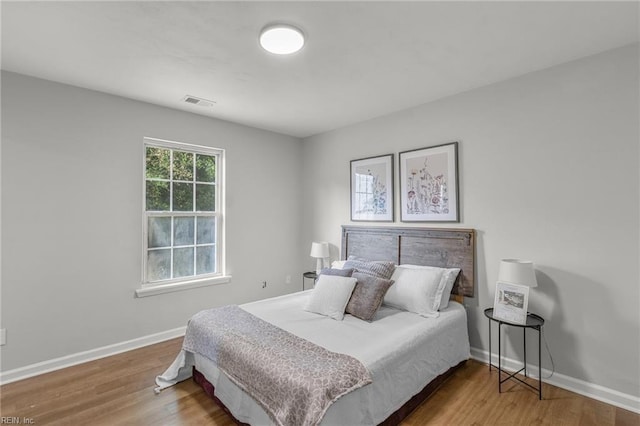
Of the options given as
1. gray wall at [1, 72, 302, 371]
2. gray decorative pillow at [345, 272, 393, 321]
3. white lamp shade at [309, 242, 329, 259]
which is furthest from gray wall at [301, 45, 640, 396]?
gray wall at [1, 72, 302, 371]

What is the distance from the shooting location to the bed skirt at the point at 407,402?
1.97 metres

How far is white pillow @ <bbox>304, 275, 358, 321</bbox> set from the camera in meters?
2.60

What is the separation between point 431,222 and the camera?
10.6ft

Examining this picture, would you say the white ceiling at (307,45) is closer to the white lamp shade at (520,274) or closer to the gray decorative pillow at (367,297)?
the white lamp shade at (520,274)

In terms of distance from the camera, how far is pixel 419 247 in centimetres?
327

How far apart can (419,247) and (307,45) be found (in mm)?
2216

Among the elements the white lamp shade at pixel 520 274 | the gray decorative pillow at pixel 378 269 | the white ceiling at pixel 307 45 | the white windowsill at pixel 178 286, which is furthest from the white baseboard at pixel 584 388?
the white windowsill at pixel 178 286

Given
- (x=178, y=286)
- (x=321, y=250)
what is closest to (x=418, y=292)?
(x=321, y=250)

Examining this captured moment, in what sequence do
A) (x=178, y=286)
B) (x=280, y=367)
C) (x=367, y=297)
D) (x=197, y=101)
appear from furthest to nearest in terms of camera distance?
(x=178, y=286) → (x=197, y=101) → (x=367, y=297) → (x=280, y=367)

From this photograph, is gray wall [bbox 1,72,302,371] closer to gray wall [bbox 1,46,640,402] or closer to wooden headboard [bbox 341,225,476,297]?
gray wall [bbox 1,46,640,402]

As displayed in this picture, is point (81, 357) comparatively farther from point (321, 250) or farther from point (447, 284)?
point (447, 284)

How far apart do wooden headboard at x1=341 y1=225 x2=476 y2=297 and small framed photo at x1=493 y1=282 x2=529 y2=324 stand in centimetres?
41

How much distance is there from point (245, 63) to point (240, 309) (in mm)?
2026

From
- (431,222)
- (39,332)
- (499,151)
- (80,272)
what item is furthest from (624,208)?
(39,332)
